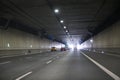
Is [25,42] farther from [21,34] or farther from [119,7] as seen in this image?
[119,7]

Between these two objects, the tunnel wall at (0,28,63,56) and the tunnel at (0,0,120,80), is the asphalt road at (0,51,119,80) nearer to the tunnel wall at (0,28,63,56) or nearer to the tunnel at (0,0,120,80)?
the tunnel at (0,0,120,80)

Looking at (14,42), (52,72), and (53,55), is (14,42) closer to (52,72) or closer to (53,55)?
(53,55)

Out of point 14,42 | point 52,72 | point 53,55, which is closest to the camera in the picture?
point 52,72

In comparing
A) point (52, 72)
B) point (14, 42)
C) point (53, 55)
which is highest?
point (14, 42)

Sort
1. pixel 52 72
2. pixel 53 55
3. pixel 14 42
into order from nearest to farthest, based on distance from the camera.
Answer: pixel 52 72, pixel 14 42, pixel 53 55

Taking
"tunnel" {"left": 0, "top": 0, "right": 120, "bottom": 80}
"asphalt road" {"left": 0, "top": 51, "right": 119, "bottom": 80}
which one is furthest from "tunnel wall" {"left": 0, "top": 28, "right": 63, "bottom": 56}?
"asphalt road" {"left": 0, "top": 51, "right": 119, "bottom": 80}

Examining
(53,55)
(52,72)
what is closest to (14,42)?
(53,55)

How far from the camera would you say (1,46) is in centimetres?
3144

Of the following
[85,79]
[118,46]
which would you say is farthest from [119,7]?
[85,79]

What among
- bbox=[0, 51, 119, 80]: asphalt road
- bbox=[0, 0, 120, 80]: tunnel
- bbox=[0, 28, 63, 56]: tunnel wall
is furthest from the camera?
bbox=[0, 28, 63, 56]: tunnel wall

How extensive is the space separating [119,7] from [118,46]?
28.1 feet

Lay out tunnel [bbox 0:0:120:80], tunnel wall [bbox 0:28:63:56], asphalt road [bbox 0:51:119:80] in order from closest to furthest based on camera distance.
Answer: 1. asphalt road [bbox 0:51:119:80]
2. tunnel [bbox 0:0:120:80]
3. tunnel wall [bbox 0:28:63:56]

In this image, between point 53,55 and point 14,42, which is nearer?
point 14,42

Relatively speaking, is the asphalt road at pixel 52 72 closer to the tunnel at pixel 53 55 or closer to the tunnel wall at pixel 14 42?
the tunnel at pixel 53 55
